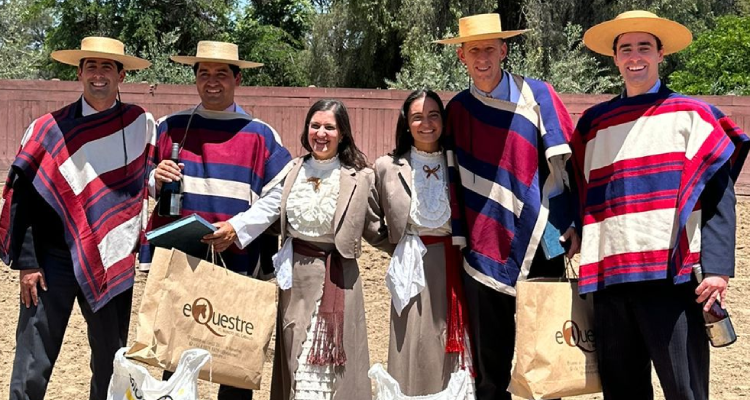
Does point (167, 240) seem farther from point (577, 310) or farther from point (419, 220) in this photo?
point (577, 310)

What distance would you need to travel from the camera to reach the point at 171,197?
13.5 feet

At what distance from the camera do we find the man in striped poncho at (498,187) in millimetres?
4031

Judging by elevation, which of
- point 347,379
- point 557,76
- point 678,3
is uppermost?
point 678,3

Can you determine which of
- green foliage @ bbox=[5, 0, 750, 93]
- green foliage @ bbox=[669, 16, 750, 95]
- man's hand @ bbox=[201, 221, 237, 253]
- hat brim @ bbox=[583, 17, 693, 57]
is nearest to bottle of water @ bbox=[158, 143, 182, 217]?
man's hand @ bbox=[201, 221, 237, 253]

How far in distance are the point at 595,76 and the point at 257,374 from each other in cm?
1440

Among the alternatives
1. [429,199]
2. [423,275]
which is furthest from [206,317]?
[429,199]

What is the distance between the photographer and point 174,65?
16.3 m

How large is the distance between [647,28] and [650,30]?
0.05 ft

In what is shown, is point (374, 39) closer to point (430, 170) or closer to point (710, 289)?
point (430, 170)

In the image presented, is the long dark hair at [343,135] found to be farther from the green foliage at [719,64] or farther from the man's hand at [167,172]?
the green foliage at [719,64]

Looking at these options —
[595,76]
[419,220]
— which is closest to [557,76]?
[595,76]

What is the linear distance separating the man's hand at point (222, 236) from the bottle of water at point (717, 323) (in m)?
1.90

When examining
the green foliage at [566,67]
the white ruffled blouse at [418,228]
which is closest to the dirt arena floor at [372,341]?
the white ruffled blouse at [418,228]

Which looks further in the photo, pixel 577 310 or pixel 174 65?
pixel 174 65
